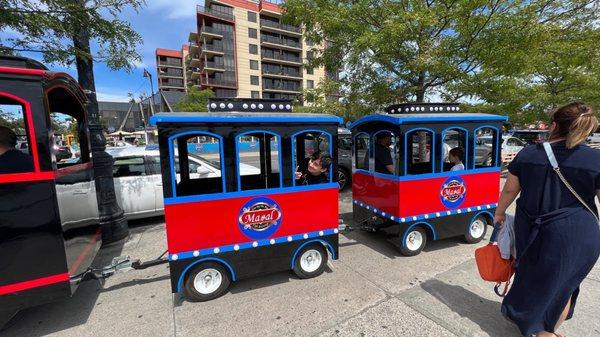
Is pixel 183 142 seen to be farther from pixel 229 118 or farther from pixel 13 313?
pixel 13 313

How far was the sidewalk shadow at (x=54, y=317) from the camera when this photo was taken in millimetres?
3115

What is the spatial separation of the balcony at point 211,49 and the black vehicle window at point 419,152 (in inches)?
1942

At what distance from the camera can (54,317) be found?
3330mm

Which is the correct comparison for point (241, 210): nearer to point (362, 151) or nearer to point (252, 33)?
point (362, 151)

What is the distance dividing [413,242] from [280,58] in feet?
180

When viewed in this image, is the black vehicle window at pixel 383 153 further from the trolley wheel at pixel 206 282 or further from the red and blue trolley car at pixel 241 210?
the trolley wheel at pixel 206 282

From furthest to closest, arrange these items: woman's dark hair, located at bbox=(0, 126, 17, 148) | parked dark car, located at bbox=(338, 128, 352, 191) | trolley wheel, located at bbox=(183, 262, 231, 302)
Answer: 1. parked dark car, located at bbox=(338, 128, 352, 191)
2. trolley wheel, located at bbox=(183, 262, 231, 302)
3. woman's dark hair, located at bbox=(0, 126, 17, 148)

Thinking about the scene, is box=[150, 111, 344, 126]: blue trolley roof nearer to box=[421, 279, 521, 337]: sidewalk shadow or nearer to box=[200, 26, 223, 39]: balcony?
box=[421, 279, 521, 337]: sidewalk shadow

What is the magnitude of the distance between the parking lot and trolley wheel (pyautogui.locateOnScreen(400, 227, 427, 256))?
0.19 metres

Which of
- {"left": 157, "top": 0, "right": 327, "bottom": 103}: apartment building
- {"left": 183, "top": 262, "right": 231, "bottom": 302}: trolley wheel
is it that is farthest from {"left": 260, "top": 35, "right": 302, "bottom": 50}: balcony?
{"left": 183, "top": 262, "right": 231, "bottom": 302}: trolley wheel

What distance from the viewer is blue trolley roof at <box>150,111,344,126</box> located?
3.11 m

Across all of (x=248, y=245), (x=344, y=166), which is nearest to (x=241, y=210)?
(x=248, y=245)

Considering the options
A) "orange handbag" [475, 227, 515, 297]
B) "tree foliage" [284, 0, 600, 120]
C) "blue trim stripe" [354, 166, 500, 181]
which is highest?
"tree foliage" [284, 0, 600, 120]

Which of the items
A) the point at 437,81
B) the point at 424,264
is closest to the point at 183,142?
the point at 424,264
